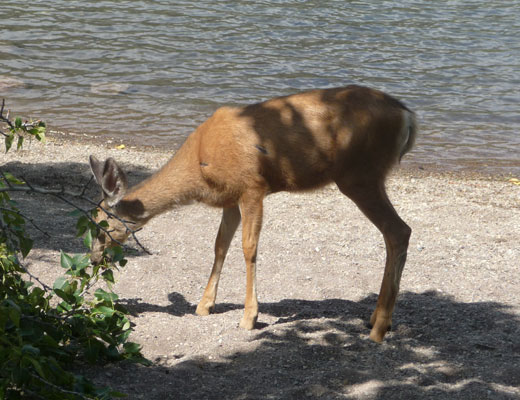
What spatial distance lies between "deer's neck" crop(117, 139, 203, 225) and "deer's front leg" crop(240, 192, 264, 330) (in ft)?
1.61

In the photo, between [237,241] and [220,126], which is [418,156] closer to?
[237,241]

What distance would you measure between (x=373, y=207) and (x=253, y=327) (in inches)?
52.6

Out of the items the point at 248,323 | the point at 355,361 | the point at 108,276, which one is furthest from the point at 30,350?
the point at 248,323

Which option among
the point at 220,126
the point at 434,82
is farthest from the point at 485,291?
the point at 434,82

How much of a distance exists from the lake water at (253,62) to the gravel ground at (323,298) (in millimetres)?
3122

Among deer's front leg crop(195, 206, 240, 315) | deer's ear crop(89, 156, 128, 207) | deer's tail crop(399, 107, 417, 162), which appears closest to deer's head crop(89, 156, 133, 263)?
deer's ear crop(89, 156, 128, 207)

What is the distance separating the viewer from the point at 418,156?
11906 millimetres

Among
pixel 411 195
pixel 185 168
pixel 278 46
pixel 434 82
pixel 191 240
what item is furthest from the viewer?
pixel 278 46

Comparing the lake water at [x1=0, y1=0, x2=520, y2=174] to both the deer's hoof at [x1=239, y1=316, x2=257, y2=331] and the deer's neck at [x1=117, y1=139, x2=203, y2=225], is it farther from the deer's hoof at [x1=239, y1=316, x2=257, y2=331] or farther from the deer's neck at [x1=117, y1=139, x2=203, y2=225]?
the deer's hoof at [x1=239, y1=316, x2=257, y2=331]

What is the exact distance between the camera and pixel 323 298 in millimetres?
6582

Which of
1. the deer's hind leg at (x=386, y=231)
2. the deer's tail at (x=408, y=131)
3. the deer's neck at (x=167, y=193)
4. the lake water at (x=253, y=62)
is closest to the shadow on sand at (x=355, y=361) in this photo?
the deer's hind leg at (x=386, y=231)

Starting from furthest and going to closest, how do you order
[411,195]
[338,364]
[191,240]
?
1. [411,195]
2. [191,240]
3. [338,364]

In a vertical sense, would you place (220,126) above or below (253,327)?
above

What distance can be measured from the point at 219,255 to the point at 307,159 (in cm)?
125
